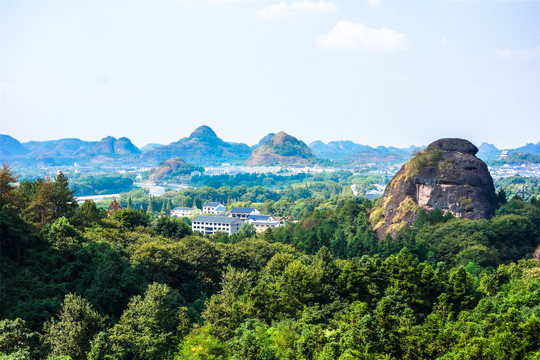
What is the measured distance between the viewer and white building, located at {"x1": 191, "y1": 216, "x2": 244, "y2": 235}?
210ft

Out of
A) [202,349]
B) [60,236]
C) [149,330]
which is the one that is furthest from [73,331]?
[60,236]

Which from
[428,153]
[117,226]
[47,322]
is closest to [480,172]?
[428,153]

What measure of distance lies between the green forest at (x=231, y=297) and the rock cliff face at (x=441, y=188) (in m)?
6.32

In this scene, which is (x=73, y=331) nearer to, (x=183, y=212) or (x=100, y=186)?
(x=183, y=212)

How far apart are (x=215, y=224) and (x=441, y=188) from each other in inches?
1237

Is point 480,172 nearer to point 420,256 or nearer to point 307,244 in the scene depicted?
point 420,256

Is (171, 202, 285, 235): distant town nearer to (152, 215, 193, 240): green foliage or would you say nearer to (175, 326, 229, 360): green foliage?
(152, 215, 193, 240): green foliage

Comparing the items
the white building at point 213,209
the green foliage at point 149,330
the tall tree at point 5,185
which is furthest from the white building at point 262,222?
the green foliage at point 149,330

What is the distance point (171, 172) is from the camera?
170500 millimetres

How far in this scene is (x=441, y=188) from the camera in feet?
144

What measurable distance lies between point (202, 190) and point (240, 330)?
90539mm

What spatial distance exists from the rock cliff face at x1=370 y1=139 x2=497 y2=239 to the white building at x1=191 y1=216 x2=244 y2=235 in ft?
75.4

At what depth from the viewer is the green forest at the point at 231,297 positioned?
15.0m

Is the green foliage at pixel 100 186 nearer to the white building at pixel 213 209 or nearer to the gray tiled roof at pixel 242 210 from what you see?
the white building at pixel 213 209
